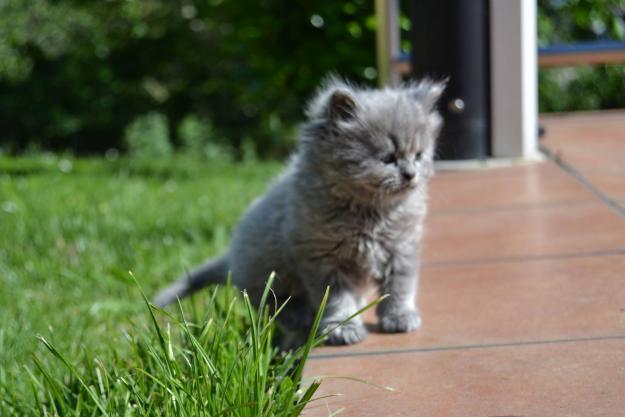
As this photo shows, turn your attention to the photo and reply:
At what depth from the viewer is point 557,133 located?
5.55 m

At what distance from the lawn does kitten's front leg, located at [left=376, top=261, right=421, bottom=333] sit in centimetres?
38

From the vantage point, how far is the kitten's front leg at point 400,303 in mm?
2570

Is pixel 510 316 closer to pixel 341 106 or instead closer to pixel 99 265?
pixel 341 106

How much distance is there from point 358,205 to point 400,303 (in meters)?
0.32

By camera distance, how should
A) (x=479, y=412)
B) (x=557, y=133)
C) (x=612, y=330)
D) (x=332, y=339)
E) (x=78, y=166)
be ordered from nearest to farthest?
(x=479, y=412) < (x=612, y=330) < (x=332, y=339) < (x=557, y=133) < (x=78, y=166)

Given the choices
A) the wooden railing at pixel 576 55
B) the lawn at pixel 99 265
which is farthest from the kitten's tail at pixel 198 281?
the wooden railing at pixel 576 55

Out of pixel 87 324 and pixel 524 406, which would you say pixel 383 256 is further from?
pixel 87 324

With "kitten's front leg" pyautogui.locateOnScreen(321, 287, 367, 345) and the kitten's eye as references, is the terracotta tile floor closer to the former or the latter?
"kitten's front leg" pyautogui.locateOnScreen(321, 287, 367, 345)

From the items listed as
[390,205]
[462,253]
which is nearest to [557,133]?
[462,253]

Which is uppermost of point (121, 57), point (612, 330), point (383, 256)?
point (121, 57)

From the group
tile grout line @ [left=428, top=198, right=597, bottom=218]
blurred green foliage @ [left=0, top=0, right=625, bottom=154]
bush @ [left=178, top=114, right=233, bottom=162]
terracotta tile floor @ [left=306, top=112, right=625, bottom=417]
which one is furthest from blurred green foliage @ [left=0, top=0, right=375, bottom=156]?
terracotta tile floor @ [left=306, top=112, right=625, bottom=417]

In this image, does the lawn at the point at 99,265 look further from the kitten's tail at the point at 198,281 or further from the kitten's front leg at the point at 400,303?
the kitten's front leg at the point at 400,303

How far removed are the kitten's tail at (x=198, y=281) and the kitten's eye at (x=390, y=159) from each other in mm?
897

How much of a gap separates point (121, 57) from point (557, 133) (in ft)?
19.0
